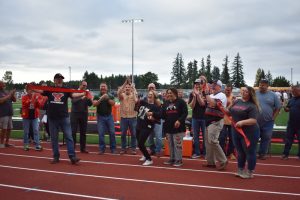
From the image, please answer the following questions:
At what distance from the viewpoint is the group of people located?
6.91 metres

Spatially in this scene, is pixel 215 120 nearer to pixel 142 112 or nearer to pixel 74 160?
pixel 142 112

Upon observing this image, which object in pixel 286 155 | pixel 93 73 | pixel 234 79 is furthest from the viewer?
pixel 93 73

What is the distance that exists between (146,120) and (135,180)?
2.05m

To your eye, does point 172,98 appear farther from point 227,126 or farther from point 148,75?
point 148,75

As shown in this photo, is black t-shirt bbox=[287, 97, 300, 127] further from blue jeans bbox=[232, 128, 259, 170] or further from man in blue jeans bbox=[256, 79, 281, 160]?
blue jeans bbox=[232, 128, 259, 170]

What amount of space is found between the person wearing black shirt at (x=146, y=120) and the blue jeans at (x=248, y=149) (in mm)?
2171

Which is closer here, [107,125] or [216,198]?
[216,198]

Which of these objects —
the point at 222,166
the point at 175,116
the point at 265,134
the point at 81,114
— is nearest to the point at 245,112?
the point at 222,166

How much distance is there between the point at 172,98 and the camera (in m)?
8.38

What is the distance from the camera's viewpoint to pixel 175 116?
821 centimetres

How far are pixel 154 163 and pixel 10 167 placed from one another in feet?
11.4

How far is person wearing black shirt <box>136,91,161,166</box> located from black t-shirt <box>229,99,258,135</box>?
84.9 inches

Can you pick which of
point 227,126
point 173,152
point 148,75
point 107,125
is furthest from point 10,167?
point 148,75

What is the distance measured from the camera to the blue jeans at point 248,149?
6770 millimetres
